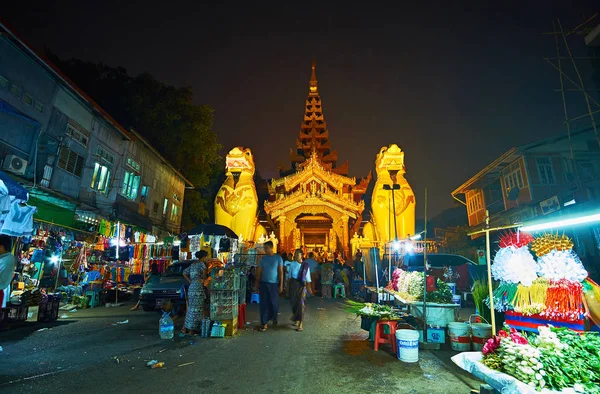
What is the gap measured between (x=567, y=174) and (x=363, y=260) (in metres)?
10.8

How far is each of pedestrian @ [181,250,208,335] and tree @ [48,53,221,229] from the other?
1584 cm

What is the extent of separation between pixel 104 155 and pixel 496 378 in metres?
16.1

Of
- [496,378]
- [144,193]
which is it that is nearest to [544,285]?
[496,378]

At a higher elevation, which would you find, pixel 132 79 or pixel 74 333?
pixel 132 79

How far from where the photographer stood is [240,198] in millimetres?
24266

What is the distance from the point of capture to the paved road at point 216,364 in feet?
12.8

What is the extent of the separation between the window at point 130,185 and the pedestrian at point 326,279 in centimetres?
1075

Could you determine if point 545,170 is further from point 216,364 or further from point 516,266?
point 216,364

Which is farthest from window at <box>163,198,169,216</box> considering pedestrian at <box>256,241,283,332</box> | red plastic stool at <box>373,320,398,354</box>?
red plastic stool at <box>373,320,398,354</box>

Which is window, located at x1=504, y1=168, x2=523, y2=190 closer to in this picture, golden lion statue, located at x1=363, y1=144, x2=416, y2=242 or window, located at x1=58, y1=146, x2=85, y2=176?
golden lion statue, located at x1=363, y1=144, x2=416, y2=242

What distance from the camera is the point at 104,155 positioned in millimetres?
14078

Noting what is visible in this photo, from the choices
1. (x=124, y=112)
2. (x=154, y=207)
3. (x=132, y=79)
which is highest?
(x=132, y=79)

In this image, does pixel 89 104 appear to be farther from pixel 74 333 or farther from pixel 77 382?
pixel 77 382

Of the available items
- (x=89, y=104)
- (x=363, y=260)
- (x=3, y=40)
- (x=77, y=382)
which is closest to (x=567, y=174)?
(x=363, y=260)
